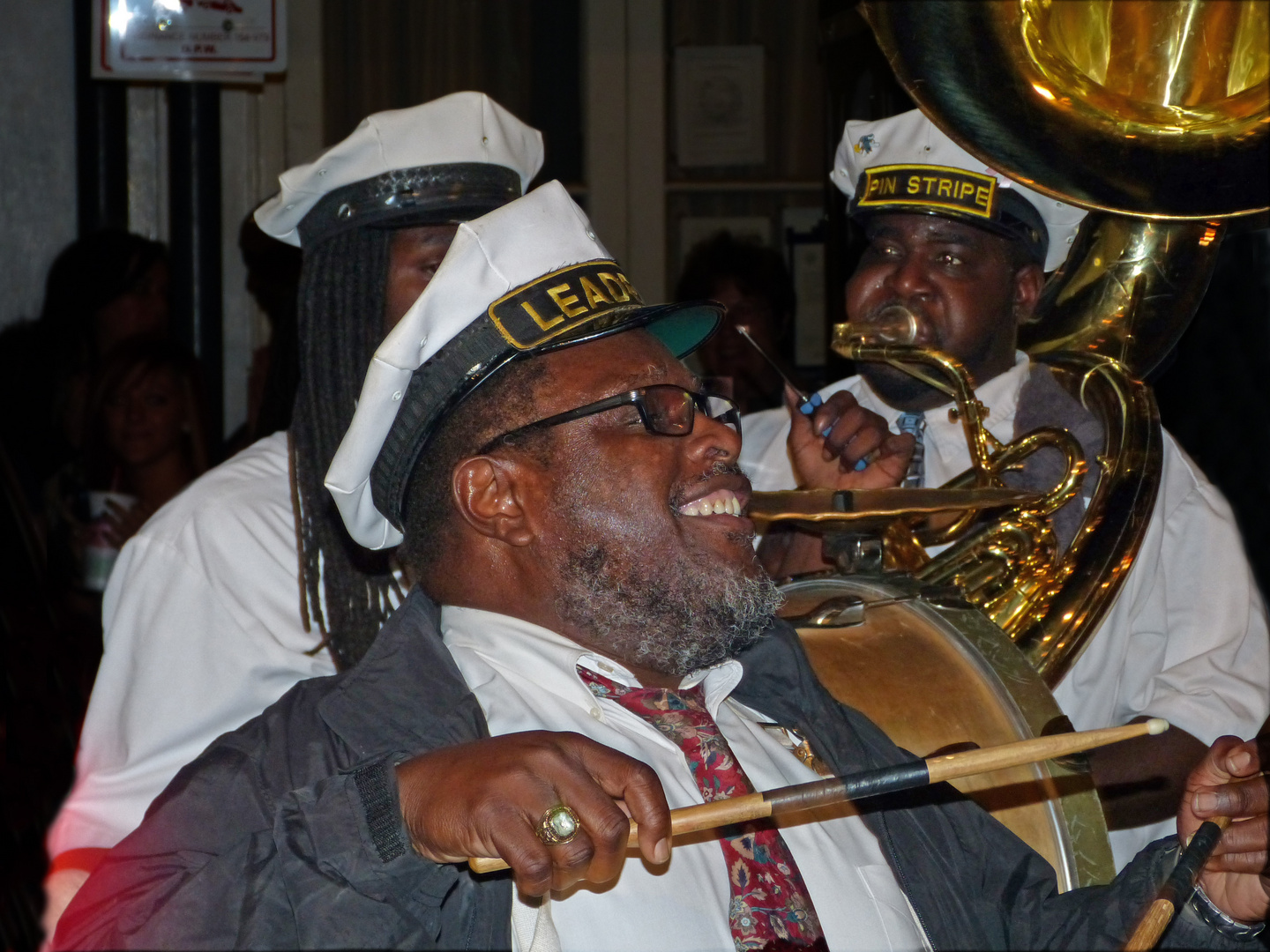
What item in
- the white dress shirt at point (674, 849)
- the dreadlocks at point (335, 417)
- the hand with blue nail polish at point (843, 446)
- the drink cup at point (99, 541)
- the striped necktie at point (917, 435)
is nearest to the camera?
the white dress shirt at point (674, 849)

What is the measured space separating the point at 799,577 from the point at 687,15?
85.5 inches

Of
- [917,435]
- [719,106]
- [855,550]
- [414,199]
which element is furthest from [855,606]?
[719,106]

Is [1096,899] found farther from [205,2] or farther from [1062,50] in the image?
[205,2]

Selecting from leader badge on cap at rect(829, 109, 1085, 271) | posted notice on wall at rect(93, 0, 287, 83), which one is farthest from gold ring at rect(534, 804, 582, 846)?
posted notice on wall at rect(93, 0, 287, 83)

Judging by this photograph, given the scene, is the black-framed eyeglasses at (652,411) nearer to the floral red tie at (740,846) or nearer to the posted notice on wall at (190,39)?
the floral red tie at (740,846)

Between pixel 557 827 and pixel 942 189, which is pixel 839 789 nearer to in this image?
pixel 557 827

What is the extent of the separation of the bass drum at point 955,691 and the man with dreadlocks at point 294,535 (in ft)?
2.24

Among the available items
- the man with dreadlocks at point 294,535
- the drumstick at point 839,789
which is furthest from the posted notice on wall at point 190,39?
the drumstick at point 839,789

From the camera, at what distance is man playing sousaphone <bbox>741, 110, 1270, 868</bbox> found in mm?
2334

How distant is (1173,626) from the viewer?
237 centimetres

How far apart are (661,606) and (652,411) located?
0.23 meters

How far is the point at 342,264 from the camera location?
2350 mm

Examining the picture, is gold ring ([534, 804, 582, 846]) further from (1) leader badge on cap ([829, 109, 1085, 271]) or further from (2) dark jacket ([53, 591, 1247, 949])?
(1) leader badge on cap ([829, 109, 1085, 271])

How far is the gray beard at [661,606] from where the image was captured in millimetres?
1829
